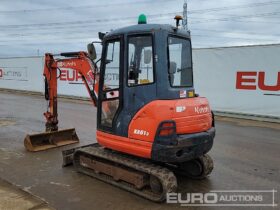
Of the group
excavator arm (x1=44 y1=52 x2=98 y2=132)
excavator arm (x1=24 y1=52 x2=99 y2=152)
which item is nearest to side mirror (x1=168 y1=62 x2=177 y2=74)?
excavator arm (x1=44 y1=52 x2=98 y2=132)

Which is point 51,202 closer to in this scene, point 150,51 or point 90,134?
point 150,51

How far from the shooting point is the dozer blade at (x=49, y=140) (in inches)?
305

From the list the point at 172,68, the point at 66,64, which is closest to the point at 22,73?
the point at 66,64

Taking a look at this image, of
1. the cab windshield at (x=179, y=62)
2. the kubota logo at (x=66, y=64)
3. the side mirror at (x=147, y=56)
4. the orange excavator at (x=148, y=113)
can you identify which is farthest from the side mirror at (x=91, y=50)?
the cab windshield at (x=179, y=62)

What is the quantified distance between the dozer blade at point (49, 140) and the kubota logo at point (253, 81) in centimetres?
725

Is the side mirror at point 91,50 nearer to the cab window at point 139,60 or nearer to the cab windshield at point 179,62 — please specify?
the cab window at point 139,60

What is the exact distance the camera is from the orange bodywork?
15.9 ft

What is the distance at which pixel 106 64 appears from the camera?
569 cm

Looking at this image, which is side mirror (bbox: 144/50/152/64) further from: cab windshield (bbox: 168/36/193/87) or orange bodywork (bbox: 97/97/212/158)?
orange bodywork (bbox: 97/97/212/158)

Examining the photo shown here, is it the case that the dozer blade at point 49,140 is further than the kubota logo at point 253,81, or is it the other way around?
the kubota logo at point 253,81

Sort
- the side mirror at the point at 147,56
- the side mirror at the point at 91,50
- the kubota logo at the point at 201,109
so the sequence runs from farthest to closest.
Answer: the side mirror at the point at 91,50 < the kubota logo at the point at 201,109 < the side mirror at the point at 147,56

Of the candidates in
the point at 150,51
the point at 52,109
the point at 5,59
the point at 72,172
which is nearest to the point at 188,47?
the point at 150,51

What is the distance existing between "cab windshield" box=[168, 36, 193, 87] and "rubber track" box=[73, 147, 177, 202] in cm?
133

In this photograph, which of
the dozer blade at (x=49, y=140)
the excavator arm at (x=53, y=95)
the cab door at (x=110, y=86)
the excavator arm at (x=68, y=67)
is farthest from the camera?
the dozer blade at (x=49, y=140)
